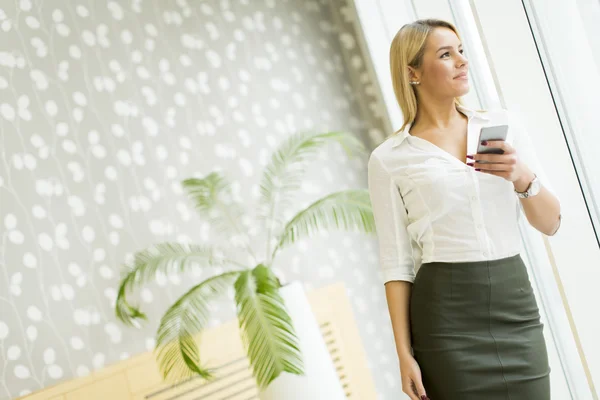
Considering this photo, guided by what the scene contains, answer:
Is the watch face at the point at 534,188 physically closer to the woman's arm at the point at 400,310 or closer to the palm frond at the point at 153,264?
the woman's arm at the point at 400,310

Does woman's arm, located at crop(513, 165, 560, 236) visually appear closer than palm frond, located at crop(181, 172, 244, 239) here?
Yes

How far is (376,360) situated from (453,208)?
2.29m

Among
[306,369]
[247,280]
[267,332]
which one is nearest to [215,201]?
[247,280]

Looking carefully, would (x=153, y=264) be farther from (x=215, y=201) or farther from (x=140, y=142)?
(x=140, y=142)

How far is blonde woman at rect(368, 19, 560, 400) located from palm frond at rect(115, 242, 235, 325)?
1.56 meters

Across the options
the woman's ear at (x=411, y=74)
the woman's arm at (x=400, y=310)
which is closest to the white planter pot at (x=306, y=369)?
the woman's arm at (x=400, y=310)

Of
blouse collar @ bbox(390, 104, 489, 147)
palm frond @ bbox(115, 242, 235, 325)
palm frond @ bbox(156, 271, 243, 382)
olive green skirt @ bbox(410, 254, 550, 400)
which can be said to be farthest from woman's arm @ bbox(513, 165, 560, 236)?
palm frond @ bbox(115, 242, 235, 325)

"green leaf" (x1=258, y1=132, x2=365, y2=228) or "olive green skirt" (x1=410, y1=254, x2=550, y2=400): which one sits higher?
"green leaf" (x1=258, y1=132, x2=365, y2=228)

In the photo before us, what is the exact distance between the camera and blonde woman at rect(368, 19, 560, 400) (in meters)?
1.72

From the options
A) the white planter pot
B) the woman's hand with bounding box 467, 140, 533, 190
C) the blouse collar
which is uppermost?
the blouse collar

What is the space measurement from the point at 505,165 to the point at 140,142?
2325mm

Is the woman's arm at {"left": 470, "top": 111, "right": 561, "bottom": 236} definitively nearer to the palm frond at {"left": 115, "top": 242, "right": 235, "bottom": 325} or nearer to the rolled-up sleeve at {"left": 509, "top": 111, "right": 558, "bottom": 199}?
the rolled-up sleeve at {"left": 509, "top": 111, "right": 558, "bottom": 199}

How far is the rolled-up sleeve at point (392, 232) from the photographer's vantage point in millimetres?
1871

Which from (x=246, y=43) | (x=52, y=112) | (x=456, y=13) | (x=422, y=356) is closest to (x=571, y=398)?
(x=422, y=356)
